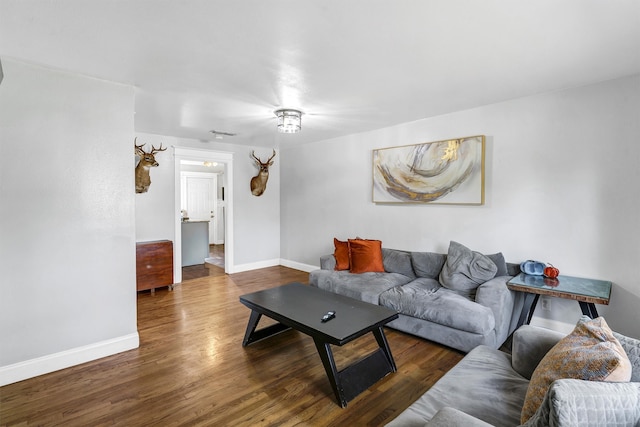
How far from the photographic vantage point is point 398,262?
415 cm

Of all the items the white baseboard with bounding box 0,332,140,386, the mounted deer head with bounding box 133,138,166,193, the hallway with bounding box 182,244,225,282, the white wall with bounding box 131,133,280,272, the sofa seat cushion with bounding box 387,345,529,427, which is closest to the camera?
the sofa seat cushion with bounding box 387,345,529,427

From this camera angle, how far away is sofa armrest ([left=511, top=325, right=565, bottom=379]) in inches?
67.5

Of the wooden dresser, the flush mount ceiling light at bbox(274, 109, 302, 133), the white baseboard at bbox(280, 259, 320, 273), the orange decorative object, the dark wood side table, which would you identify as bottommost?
the white baseboard at bbox(280, 259, 320, 273)

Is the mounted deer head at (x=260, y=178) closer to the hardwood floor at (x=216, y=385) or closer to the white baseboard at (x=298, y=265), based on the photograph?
→ the white baseboard at (x=298, y=265)

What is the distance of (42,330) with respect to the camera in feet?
8.18

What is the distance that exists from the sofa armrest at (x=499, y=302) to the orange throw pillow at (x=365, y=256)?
143 cm

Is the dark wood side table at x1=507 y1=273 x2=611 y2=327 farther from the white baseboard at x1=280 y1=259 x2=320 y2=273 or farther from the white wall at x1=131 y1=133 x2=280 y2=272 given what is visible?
the white wall at x1=131 y1=133 x2=280 y2=272

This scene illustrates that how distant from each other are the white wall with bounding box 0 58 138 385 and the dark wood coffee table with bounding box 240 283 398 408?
4.07 ft

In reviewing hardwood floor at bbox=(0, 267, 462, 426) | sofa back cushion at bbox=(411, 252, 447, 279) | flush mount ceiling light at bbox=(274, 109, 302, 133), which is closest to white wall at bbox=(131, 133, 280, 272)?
hardwood floor at bbox=(0, 267, 462, 426)

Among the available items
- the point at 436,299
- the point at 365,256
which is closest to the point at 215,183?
the point at 365,256

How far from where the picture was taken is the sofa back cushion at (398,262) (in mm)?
4066

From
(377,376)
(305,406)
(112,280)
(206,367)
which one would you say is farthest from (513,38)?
(112,280)

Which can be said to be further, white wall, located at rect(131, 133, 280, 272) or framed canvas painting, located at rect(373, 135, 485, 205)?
white wall, located at rect(131, 133, 280, 272)

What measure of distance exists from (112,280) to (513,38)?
368 centimetres
